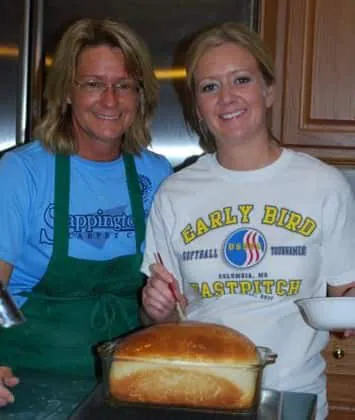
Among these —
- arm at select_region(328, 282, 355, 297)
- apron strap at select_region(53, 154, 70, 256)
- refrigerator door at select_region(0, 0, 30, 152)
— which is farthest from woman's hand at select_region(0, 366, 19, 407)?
refrigerator door at select_region(0, 0, 30, 152)

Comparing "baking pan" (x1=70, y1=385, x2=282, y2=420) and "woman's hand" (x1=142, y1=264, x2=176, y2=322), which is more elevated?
"woman's hand" (x1=142, y1=264, x2=176, y2=322)

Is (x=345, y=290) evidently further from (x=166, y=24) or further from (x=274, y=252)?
(x=166, y=24)

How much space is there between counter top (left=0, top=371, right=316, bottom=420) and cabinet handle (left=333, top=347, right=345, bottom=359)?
983 millimetres

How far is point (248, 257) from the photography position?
1.24m

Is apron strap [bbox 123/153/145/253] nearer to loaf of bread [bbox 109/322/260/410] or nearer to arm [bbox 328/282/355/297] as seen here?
arm [bbox 328/282/355/297]

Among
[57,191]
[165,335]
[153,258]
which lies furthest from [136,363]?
[57,191]

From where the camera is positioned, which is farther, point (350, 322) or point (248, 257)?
point (248, 257)

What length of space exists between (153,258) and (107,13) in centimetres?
101

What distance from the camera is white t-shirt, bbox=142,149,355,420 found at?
4.01ft

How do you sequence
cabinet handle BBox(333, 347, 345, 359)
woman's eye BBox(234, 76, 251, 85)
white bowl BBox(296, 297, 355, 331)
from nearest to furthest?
white bowl BBox(296, 297, 355, 331) < woman's eye BBox(234, 76, 251, 85) < cabinet handle BBox(333, 347, 345, 359)

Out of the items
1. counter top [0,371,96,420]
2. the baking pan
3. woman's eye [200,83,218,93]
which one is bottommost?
counter top [0,371,96,420]

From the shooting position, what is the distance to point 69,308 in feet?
4.46

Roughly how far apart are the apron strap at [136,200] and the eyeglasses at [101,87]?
148 mm

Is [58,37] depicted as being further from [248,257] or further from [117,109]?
[248,257]
